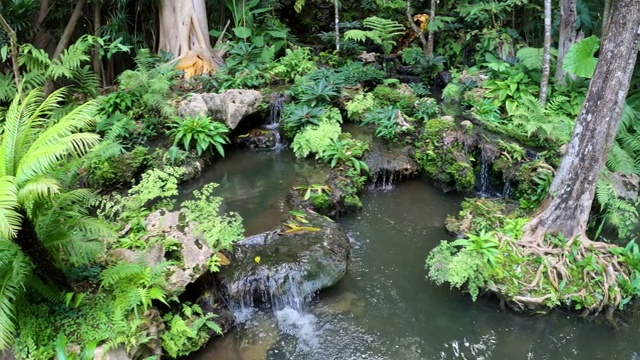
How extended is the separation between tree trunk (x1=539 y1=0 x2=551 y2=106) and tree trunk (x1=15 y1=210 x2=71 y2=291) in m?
8.63

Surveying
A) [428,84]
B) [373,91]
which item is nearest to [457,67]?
[428,84]

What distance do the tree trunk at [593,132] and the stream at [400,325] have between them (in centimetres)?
118

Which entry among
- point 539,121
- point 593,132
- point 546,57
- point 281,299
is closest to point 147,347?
point 281,299

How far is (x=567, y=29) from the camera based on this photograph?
8773 millimetres

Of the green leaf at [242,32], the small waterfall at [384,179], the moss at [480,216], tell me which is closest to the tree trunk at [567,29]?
the moss at [480,216]

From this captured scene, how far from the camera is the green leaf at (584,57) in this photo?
746cm

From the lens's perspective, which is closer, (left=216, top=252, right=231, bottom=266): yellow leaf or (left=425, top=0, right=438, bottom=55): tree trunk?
(left=216, top=252, right=231, bottom=266): yellow leaf

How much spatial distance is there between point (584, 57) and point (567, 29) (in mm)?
1567

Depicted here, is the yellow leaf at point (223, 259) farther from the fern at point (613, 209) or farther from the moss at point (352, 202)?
the fern at point (613, 209)

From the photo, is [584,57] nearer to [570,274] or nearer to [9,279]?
[570,274]

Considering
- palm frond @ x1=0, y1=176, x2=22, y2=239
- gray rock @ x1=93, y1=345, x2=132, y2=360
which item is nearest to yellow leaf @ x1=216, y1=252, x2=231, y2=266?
gray rock @ x1=93, y1=345, x2=132, y2=360

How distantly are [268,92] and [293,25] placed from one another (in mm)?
5329

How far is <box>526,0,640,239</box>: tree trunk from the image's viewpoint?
477 cm

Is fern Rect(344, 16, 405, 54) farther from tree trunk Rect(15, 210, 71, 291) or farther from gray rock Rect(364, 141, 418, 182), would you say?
tree trunk Rect(15, 210, 71, 291)
